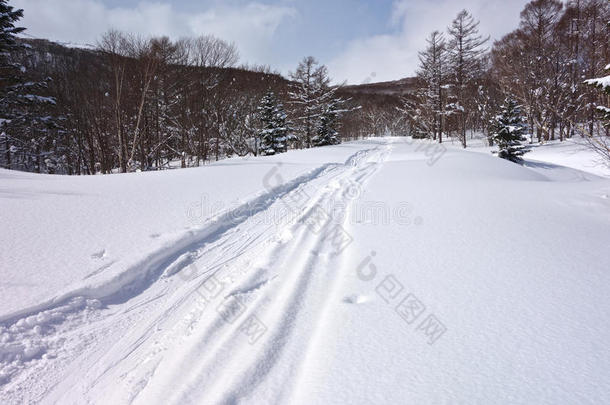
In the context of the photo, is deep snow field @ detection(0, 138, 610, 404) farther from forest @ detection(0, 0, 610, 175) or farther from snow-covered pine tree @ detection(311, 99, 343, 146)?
snow-covered pine tree @ detection(311, 99, 343, 146)

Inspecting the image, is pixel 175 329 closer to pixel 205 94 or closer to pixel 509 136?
pixel 509 136

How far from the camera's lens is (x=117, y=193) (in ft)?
17.3

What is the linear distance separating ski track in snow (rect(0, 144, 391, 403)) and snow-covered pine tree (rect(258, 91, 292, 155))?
19.6m

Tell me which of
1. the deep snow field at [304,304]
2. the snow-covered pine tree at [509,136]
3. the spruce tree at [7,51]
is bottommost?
the deep snow field at [304,304]

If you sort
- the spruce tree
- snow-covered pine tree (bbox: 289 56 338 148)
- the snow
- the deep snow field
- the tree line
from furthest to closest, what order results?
snow-covered pine tree (bbox: 289 56 338 148)
the tree line
the spruce tree
the snow
the deep snow field

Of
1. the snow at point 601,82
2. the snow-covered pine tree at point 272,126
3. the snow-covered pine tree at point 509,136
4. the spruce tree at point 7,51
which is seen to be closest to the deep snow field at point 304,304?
the snow at point 601,82

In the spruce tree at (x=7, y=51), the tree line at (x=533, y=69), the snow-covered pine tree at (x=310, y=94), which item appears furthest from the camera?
the snow-covered pine tree at (x=310, y=94)

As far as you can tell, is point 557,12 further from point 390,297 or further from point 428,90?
point 390,297

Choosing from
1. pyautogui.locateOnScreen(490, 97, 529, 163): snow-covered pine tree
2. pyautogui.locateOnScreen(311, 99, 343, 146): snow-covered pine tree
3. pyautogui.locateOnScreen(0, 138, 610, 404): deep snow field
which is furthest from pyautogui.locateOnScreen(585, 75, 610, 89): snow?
pyautogui.locateOnScreen(311, 99, 343, 146): snow-covered pine tree

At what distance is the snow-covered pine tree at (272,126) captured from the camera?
2192cm

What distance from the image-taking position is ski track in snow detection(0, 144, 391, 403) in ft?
4.99

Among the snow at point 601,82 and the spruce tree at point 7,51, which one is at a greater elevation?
the spruce tree at point 7,51

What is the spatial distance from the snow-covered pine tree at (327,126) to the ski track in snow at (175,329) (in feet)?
84.1

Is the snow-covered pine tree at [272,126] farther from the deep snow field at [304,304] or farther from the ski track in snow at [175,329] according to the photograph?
the ski track in snow at [175,329]
